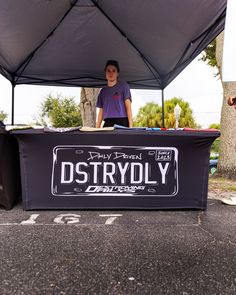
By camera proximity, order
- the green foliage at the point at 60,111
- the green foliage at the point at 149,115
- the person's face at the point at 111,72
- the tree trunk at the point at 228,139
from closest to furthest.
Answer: the person's face at the point at 111,72
the tree trunk at the point at 228,139
the green foliage at the point at 60,111
the green foliage at the point at 149,115

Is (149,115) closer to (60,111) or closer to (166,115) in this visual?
(166,115)

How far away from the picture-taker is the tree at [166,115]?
3522 centimetres

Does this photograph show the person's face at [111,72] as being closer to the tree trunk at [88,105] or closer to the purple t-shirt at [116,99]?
the purple t-shirt at [116,99]

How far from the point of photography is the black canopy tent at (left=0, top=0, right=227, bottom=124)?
3268mm

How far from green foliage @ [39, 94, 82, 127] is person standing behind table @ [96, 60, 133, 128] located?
23928mm

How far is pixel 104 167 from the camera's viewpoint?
2.71 m

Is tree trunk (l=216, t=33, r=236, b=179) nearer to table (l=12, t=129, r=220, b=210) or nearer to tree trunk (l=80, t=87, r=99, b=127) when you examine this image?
tree trunk (l=80, t=87, r=99, b=127)

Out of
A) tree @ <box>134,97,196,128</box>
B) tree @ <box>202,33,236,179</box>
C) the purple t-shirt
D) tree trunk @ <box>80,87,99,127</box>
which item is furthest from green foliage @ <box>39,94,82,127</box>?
the purple t-shirt

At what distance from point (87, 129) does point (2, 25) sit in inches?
77.1

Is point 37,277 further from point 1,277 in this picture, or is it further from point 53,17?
point 53,17

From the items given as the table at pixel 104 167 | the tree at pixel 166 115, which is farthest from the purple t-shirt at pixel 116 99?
the tree at pixel 166 115

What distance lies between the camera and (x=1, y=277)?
54.9 inches

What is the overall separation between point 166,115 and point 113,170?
1326 inches

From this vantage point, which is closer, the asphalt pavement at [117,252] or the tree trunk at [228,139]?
the asphalt pavement at [117,252]
